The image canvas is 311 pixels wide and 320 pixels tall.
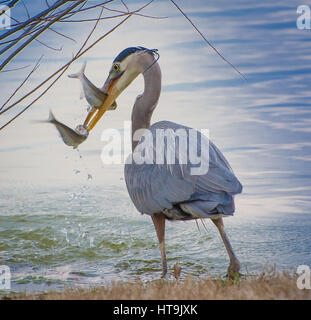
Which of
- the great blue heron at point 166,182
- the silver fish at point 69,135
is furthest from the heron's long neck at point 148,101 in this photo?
the silver fish at point 69,135

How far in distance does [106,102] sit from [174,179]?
1.24 metres

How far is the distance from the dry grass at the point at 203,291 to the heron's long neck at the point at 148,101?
1.56m

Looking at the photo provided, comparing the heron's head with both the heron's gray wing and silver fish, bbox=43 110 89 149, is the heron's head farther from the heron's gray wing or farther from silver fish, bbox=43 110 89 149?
silver fish, bbox=43 110 89 149

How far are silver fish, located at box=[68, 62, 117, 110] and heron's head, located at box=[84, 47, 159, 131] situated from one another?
227mm

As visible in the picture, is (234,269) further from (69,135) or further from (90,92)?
(90,92)

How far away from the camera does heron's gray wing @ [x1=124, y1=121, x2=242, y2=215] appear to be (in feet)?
10.9

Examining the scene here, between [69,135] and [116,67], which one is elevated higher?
[116,67]

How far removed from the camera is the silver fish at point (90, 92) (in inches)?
141

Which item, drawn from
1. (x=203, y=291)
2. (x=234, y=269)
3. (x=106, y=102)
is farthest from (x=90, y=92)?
(x=203, y=291)

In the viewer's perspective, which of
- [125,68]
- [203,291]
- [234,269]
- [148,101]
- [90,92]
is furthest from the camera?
[125,68]

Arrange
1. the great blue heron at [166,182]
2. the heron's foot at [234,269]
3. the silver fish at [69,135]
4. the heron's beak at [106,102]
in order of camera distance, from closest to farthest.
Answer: the silver fish at [69,135]
the great blue heron at [166,182]
the heron's foot at [234,269]
the heron's beak at [106,102]

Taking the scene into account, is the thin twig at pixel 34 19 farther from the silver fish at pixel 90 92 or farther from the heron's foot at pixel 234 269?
the heron's foot at pixel 234 269

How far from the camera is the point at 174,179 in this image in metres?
3.49

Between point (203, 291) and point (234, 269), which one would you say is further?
point (234, 269)
